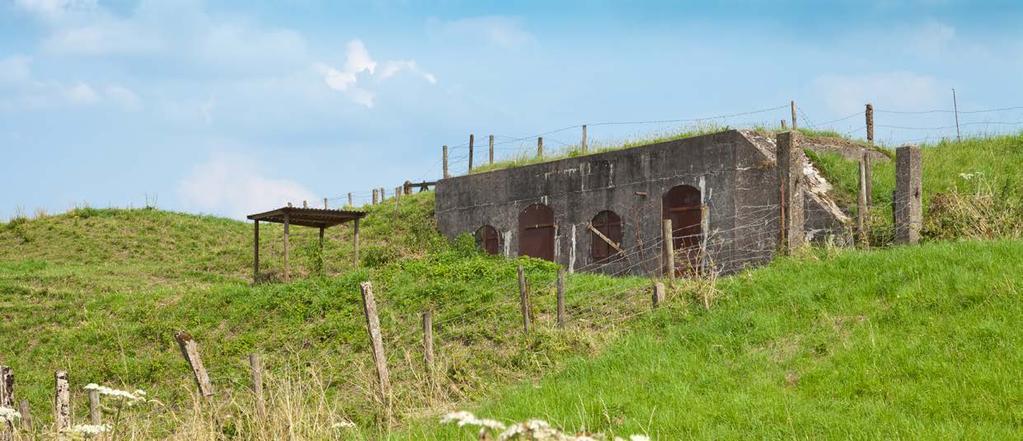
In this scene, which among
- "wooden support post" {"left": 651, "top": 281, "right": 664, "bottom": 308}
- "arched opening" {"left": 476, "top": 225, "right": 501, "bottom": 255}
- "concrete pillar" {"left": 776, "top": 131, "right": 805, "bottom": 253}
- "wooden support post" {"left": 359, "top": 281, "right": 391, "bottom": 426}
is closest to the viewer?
"wooden support post" {"left": 359, "top": 281, "right": 391, "bottom": 426}

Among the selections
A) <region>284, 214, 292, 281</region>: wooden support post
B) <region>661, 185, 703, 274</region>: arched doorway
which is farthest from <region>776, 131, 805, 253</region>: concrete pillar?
<region>284, 214, 292, 281</region>: wooden support post

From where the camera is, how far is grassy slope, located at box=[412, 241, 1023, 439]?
8961mm

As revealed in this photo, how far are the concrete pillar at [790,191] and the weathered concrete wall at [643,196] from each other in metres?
1.14

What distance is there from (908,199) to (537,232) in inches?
401

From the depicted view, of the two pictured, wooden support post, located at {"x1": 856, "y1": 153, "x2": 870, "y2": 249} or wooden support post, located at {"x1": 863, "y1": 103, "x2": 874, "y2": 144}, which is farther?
wooden support post, located at {"x1": 863, "y1": 103, "x2": 874, "y2": 144}

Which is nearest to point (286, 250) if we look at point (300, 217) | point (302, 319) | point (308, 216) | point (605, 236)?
point (308, 216)

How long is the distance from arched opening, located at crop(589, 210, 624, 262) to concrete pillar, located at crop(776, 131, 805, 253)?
5455 mm

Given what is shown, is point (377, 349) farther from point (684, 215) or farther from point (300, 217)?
point (300, 217)

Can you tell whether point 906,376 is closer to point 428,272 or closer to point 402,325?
point 402,325

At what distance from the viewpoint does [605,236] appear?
22688 millimetres

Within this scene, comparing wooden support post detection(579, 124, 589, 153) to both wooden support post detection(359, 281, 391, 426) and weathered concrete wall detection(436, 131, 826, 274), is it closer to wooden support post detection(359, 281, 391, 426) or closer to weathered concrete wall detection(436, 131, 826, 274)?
weathered concrete wall detection(436, 131, 826, 274)

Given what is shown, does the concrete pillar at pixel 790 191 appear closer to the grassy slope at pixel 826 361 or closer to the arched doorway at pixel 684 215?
the grassy slope at pixel 826 361

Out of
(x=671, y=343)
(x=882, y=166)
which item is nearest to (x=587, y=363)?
(x=671, y=343)

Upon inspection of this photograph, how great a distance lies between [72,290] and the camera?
23.9m
